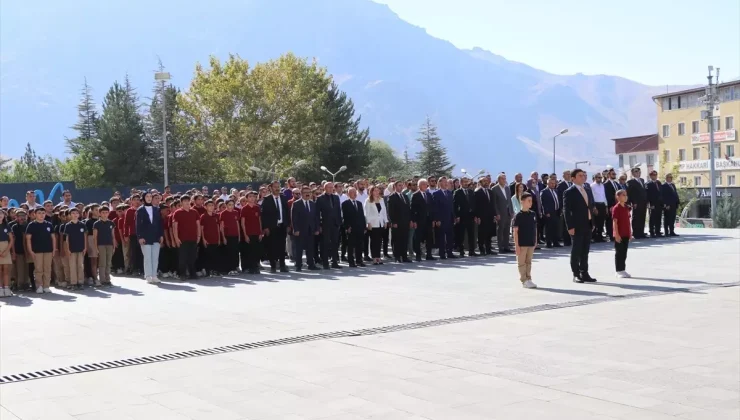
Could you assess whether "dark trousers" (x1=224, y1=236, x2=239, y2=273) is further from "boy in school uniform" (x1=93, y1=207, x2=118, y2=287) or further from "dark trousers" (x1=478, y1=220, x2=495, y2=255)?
"dark trousers" (x1=478, y1=220, x2=495, y2=255)

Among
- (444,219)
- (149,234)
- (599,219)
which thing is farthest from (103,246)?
(599,219)

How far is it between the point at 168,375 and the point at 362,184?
13874 millimetres

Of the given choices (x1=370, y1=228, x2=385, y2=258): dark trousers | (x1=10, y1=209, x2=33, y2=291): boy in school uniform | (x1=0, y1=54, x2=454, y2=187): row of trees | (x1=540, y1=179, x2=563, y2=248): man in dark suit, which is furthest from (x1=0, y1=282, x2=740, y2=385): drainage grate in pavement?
(x1=0, y1=54, x2=454, y2=187): row of trees

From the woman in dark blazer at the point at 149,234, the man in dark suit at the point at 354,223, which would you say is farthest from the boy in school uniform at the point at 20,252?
the man in dark suit at the point at 354,223

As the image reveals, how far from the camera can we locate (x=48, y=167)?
262 ft

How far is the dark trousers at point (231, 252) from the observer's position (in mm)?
18672

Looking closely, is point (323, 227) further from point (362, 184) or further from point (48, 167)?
point (48, 167)

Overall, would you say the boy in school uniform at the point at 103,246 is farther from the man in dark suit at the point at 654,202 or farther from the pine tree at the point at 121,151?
the pine tree at the point at 121,151

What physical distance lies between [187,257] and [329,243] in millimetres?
3431

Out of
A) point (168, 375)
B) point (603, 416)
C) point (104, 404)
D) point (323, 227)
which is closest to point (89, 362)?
point (168, 375)

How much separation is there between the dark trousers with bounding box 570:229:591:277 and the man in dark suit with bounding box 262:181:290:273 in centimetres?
676

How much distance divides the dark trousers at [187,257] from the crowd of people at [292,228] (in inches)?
0.9

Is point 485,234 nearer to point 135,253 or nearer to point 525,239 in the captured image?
point 525,239

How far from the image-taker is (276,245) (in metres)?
19.2
